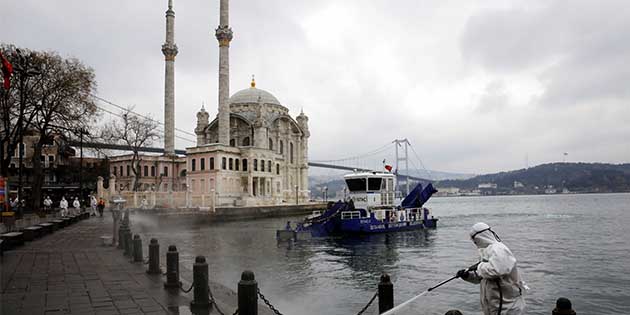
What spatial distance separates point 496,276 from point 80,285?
9.12m

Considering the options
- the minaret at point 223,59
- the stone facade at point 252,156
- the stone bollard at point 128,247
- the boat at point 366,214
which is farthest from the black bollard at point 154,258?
the minaret at point 223,59

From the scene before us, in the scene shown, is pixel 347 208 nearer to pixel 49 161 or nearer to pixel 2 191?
pixel 2 191

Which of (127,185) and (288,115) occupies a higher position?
(288,115)

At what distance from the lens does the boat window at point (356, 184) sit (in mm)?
35094

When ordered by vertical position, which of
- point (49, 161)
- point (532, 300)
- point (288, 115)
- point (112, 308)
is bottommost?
point (532, 300)

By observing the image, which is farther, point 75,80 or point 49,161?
point 49,161

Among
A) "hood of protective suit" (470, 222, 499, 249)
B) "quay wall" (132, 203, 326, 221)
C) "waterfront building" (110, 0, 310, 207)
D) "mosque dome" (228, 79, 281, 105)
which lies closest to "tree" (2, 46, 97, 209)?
"quay wall" (132, 203, 326, 221)

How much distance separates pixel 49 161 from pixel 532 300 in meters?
70.8

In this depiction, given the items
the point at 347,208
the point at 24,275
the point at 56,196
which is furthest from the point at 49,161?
the point at 24,275

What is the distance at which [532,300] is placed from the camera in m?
14.9

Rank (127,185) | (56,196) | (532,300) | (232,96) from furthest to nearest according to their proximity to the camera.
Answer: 1. (232,96)
2. (127,185)
3. (56,196)
4. (532,300)

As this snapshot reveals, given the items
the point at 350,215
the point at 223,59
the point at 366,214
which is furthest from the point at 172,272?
the point at 223,59

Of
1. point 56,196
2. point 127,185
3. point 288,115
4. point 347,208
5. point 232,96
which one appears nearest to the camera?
point 347,208

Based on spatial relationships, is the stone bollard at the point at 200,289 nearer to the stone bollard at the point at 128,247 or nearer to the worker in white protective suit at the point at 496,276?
the worker in white protective suit at the point at 496,276
